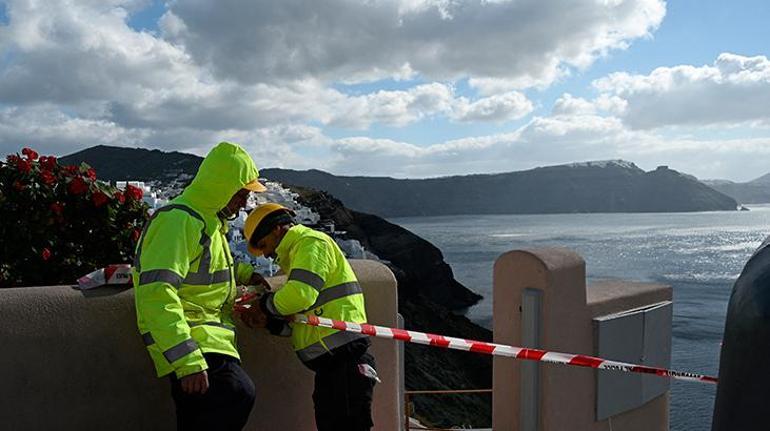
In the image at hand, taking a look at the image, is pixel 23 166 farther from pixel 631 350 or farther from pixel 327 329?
pixel 631 350

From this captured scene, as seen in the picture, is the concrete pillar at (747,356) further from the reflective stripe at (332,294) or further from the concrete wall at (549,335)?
the concrete wall at (549,335)

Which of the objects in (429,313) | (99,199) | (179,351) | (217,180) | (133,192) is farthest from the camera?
(429,313)

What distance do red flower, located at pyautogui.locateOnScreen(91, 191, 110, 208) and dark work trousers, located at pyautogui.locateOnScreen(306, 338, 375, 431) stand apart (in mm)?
1745

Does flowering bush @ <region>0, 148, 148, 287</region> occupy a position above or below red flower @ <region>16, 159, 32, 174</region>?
below

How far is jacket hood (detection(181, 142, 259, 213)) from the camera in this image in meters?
3.11

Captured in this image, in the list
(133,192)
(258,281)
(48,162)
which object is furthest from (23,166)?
(258,281)

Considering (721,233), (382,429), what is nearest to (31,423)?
(382,429)

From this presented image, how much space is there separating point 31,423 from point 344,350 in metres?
1.50

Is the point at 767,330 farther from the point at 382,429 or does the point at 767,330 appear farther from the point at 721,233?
the point at 721,233

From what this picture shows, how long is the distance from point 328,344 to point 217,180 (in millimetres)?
1026

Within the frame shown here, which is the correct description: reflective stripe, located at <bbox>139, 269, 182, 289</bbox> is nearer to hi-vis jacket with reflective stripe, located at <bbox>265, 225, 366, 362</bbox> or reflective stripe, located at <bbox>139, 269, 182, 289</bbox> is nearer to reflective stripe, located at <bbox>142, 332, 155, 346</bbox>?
reflective stripe, located at <bbox>142, 332, 155, 346</bbox>

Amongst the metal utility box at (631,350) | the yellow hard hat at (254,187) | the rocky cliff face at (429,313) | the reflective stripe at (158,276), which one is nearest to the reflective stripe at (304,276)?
the yellow hard hat at (254,187)

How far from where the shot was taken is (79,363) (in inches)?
131

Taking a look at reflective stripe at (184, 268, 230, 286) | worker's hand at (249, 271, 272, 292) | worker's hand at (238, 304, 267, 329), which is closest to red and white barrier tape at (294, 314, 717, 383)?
worker's hand at (238, 304, 267, 329)
